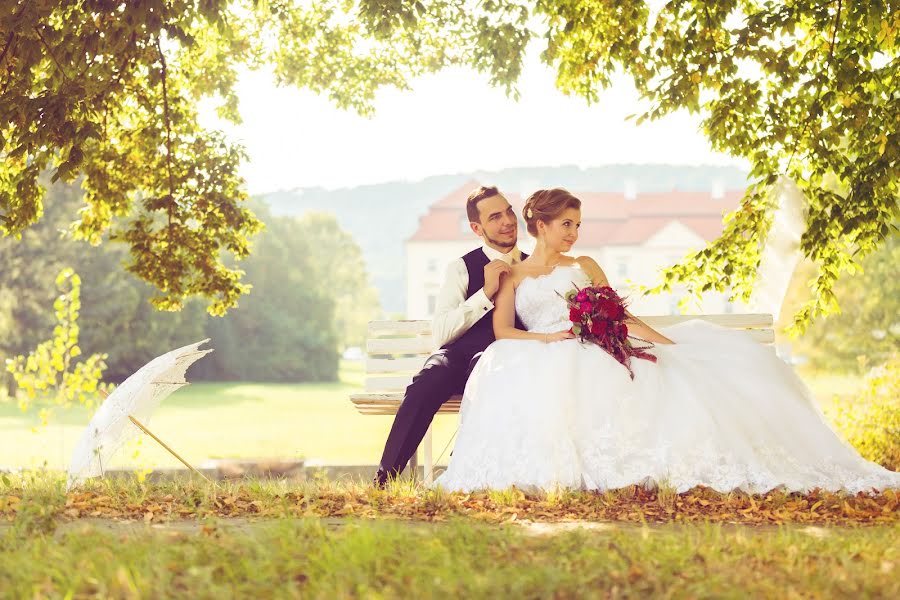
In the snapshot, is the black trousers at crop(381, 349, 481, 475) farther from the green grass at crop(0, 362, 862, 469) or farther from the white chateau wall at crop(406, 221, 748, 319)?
the white chateau wall at crop(406, 221, 748, 319)

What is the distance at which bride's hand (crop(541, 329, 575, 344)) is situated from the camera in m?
5.68

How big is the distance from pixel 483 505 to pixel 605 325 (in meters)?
1.40

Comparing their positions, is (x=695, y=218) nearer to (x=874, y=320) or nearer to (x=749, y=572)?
(x=874, y=320)

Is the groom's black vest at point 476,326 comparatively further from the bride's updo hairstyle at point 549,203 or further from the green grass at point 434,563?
the green grass at point 434,563

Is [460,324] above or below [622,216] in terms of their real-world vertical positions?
below

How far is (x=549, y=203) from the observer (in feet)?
19.4

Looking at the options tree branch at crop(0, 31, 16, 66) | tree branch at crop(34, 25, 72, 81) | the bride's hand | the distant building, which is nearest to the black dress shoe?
the bride's hand

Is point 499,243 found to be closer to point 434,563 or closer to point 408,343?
point 408,343

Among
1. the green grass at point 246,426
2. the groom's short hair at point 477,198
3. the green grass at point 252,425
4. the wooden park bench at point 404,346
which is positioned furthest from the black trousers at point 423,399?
the green grass at point 246,426

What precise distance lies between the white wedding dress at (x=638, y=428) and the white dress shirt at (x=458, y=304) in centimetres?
51

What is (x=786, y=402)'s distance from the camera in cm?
555

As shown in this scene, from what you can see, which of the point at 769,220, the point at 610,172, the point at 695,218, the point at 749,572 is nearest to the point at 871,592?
the point at 749,572

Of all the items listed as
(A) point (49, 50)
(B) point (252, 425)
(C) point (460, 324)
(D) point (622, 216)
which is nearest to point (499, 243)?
(C) point (460, 324)

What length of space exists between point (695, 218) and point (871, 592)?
7421cm
